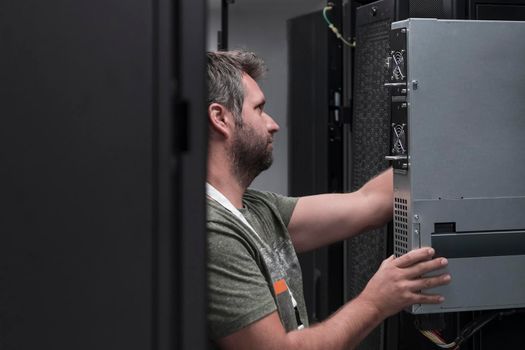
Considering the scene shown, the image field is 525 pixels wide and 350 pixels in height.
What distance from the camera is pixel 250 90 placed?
1665 mm

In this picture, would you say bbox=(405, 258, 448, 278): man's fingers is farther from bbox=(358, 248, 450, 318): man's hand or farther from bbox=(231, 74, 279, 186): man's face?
bbox=(231, 74, 279, 186): man's face

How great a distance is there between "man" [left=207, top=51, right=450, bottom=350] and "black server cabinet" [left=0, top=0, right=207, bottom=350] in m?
0.66

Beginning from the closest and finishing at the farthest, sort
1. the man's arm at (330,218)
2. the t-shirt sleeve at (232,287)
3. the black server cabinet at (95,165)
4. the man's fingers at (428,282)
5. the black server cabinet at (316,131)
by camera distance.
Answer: the black server cabinet at (95,165) < the t-shirt sleeve at (232,287) < the man's fingers at (428,282) < the man's arm at (330,218) < the black server cabinet at (316,131)

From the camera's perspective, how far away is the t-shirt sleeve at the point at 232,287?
1335 mm

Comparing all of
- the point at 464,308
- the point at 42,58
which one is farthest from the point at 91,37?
the point at 464,308

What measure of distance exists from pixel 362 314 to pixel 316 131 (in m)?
1.07

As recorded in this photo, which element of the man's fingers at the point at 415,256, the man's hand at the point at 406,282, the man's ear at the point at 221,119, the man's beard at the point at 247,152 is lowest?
the man's hand at the point at 406,282

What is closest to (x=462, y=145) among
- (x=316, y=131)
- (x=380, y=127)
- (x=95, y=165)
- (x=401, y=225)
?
(x=401, y=225)

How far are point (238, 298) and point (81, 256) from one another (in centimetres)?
73

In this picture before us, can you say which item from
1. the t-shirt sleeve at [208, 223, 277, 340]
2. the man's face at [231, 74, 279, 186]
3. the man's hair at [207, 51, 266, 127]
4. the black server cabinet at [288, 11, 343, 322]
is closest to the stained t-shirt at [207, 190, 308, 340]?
the t-shirt sleeve at [208, 223, 277, 340]

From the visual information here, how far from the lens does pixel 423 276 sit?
1449 mm

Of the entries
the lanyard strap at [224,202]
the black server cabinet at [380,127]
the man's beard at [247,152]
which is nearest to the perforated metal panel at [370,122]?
the black server cabinet at [380,127]

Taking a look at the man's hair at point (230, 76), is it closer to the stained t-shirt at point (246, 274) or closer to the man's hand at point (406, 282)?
the stained t-shirt at point (246, 274)

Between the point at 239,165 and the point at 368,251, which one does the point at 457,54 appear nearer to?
the point at 239,165
